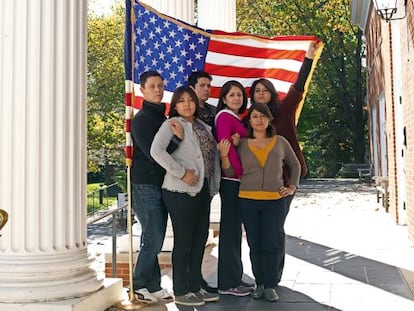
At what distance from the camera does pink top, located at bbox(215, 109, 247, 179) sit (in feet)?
16.8

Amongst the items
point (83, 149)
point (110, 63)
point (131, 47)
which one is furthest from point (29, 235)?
point (110, 63)

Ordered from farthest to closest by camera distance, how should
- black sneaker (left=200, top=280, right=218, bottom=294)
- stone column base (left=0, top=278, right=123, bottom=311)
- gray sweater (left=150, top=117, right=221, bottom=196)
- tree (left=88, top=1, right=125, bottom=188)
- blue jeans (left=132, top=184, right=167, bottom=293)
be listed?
tree (left=88, top=1, right=125, bottom=188)
black sneaker (left=200, top=280, right=218, bottom=294)
blue jeans (left=132, top=184, right=167, bottom=293)
gray sweater (left=150, top=117, right=221, bottom=196)
stone column base (left=0, top=278, right=123, bottom=311)

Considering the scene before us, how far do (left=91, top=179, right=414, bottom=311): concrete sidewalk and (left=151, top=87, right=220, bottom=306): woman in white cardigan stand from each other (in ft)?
0.93

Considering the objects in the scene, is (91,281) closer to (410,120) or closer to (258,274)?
(258,274)

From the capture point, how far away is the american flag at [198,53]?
17.8 feet

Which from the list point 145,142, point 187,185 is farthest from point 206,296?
point 145,142

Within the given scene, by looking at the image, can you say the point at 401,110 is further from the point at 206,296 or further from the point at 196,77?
the point at 206,296

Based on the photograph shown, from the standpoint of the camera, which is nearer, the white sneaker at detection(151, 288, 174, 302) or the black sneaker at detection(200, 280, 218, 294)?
the white sneaker at detection(151, 288, 174, 302)

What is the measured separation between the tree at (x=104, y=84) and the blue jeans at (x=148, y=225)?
2215cm

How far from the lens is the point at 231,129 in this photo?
5191 millimetres

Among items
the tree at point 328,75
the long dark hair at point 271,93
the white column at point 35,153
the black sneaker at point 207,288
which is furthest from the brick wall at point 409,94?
the tree at point 328,75

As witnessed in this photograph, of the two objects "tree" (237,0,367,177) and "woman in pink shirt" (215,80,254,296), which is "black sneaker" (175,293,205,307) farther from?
"tree" (237,0,367,177)

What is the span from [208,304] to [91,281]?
3.62ft

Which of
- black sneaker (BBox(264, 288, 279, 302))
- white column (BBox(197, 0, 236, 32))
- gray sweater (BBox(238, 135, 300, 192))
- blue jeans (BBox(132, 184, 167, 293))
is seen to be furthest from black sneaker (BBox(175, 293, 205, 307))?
white column (BBox(197, 0, 236, 32))
